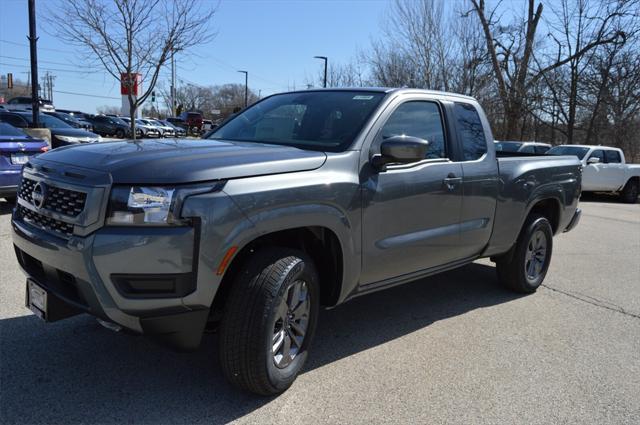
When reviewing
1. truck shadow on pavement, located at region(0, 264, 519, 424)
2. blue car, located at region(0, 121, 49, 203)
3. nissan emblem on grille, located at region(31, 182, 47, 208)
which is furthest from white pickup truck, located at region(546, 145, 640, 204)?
→ nissan emblem on grille, located at region(31, 182, 47, 208)

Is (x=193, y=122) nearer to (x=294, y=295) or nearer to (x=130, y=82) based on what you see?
(x=130, y=82)

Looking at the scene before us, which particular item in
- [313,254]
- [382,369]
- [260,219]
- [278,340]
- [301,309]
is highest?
[260,219]

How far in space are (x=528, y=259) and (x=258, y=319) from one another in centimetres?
360

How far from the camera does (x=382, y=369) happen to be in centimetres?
360

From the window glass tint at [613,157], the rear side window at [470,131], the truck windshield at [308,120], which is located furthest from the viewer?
the window glass tint at [613,157]

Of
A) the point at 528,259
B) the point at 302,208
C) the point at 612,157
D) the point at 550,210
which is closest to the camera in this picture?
the point at 302,208

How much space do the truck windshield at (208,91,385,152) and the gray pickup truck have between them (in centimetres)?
2

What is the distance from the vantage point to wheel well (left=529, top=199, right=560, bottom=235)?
5742mm

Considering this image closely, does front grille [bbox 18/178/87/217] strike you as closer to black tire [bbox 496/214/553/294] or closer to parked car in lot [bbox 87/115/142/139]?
black tire [bbox 496/214/553/294]

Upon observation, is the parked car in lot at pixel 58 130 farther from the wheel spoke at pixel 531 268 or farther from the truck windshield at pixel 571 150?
the truck windshield at pixel 571 150

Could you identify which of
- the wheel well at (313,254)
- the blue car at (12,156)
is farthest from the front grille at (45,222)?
the blue car at (12,156)

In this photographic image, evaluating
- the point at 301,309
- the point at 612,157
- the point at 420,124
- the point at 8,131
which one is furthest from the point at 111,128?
the point at 301,309

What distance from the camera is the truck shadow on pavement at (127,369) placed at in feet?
9.53

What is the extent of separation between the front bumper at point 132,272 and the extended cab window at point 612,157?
1656cm
